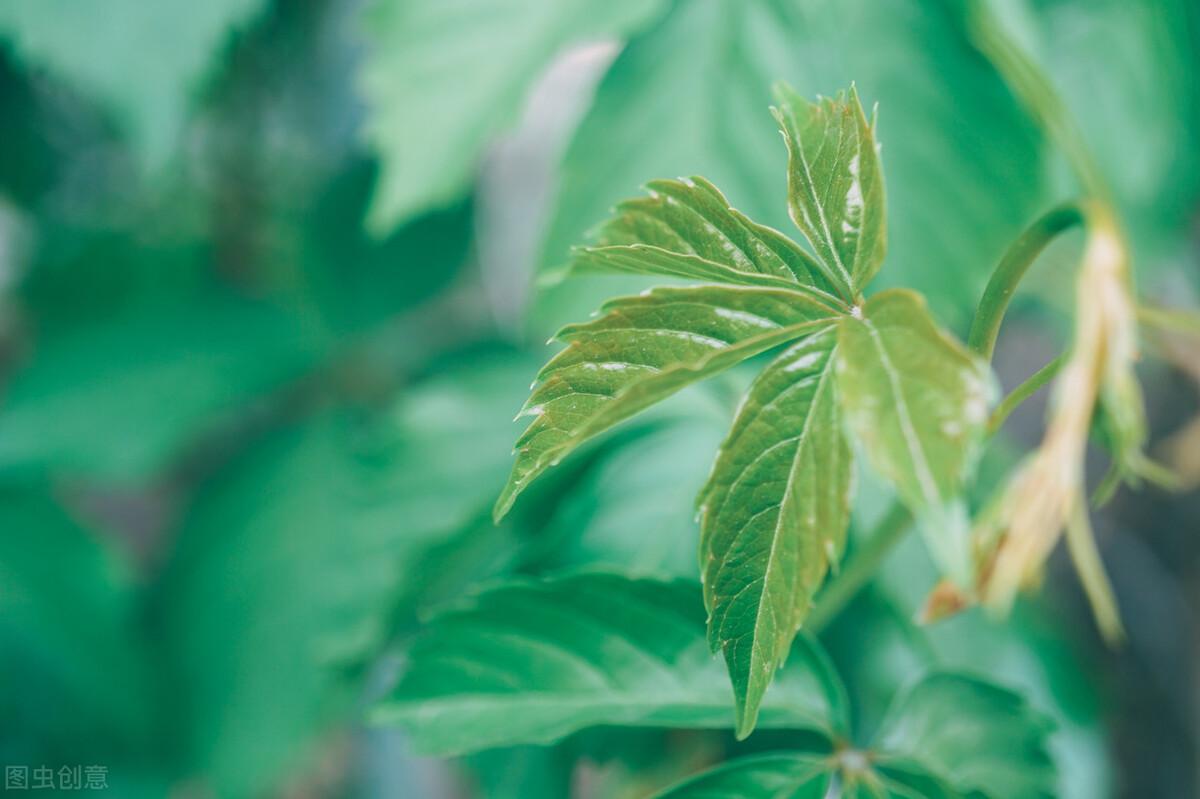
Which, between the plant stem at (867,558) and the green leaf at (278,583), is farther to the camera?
the green leaf at (278,583)

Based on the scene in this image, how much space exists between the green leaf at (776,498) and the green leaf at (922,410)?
17mm

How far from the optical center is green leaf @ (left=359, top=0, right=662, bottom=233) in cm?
45

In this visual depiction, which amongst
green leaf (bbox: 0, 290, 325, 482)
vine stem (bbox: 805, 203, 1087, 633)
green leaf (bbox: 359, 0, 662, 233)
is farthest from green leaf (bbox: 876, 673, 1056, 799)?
green leaf (bbox: 0, 290, 325, 482)

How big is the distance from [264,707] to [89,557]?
226mm

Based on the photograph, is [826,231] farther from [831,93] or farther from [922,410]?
[831,93]

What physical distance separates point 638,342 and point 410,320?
80cm

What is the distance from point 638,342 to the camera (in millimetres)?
202

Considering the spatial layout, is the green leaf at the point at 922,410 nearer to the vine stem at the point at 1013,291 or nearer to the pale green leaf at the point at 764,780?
the vine stem at the point at 1013,291

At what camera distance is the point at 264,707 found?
701 mm

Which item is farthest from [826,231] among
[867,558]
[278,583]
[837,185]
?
[278,583]

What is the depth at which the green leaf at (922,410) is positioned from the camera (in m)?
0.15

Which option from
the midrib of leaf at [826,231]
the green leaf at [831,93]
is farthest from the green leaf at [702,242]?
the green leaf at [831,93]

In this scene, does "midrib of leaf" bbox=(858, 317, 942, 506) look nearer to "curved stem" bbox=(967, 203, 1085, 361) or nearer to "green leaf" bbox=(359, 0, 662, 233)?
"curved stem" bbox=(967, 203, 1085, 361)

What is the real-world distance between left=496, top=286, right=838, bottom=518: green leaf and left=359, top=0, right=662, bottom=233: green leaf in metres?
0.28
